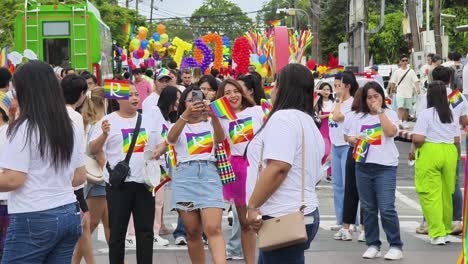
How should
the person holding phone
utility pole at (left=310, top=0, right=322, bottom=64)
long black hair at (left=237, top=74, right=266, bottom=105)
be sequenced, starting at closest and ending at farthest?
the person holding phone
long black hair at (left=237, top=74, right=266, bottom=105)
utility pole at (left=310, top=0, right=322, bottom=64)

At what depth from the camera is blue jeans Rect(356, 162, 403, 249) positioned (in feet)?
31.4

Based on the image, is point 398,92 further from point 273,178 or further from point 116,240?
point 273,178

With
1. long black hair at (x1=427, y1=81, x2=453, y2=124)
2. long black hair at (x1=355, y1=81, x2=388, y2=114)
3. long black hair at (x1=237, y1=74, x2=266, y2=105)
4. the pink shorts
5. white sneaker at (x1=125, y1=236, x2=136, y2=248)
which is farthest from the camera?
white sneaker at (x1=125, y1=236, x2=136, y2=248)

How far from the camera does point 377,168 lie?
962 centimetres

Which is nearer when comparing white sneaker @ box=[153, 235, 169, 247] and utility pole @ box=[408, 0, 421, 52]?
white sneaker @ box=[153, 235, 169, 247]

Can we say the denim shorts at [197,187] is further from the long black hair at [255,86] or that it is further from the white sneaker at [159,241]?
the white sneaker at [159,241]

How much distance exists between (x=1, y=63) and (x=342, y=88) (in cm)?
759

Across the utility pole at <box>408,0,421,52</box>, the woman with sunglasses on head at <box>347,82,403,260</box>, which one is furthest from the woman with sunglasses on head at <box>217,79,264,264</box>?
the utility pole at <box>408,0,421,52</box>

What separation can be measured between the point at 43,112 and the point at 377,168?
498cm

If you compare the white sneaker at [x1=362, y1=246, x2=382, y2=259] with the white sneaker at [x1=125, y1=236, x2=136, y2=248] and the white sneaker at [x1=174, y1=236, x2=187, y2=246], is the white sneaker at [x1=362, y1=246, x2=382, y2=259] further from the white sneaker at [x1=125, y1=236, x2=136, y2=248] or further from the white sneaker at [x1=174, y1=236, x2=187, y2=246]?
the white sneaker at [x1=125, y1=236, x2=136, y2=248]

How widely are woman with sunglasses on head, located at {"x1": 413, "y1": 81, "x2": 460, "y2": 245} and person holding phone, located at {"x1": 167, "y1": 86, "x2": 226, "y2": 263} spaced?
3.08m

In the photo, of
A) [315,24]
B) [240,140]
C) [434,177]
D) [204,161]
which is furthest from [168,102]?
[315,24]

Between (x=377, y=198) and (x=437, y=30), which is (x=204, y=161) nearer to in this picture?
(x=377, y=198)

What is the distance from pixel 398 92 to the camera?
81.8 feet
